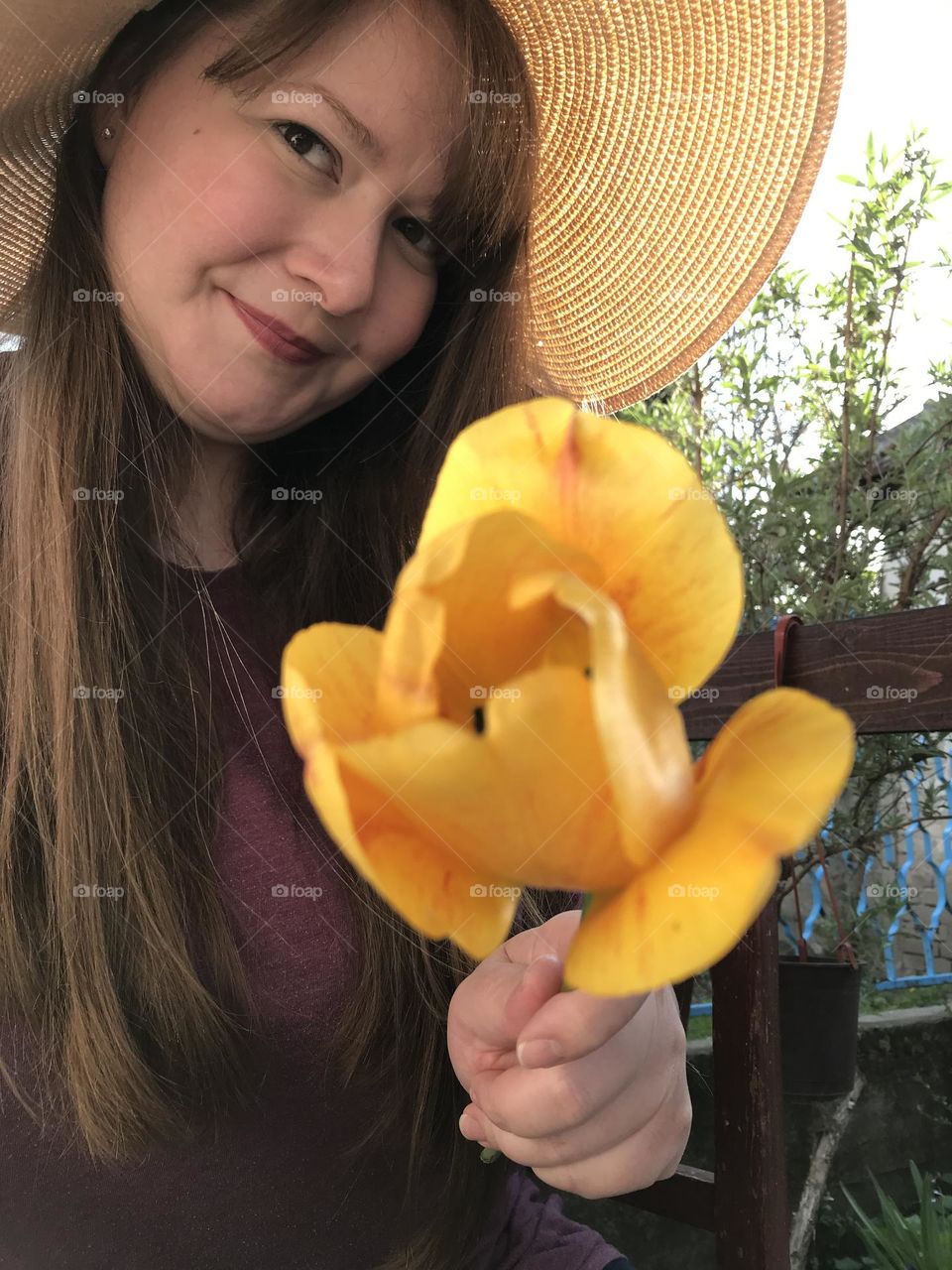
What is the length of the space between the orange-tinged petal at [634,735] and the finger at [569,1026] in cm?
9

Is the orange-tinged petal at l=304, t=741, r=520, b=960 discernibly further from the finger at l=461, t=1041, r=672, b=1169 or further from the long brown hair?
the long brown hair

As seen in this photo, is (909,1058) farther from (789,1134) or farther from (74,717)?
(74,717)

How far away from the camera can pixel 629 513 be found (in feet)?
0.72

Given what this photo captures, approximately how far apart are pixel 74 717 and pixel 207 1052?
0.27 metres

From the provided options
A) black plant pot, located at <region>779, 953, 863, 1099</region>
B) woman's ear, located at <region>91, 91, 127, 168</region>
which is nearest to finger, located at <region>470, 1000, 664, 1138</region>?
woman's ear, located at <region>91, 91, 127, 168</region>

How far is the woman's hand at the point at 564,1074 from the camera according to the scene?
28 centimetres

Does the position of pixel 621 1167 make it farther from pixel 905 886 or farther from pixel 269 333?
pixel 905 886

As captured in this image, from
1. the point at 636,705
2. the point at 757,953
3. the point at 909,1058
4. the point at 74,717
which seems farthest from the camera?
the point at 909,1058

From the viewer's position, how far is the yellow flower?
0.60 feet

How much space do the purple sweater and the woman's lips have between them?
0.98ft

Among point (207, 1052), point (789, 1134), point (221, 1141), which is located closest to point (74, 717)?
point (207, 1052)

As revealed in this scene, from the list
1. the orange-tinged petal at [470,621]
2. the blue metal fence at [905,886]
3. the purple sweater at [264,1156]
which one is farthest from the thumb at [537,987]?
the blue metal fence at [905,886]

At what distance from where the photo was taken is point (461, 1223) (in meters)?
0.83

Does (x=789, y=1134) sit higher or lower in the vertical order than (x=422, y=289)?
lower
